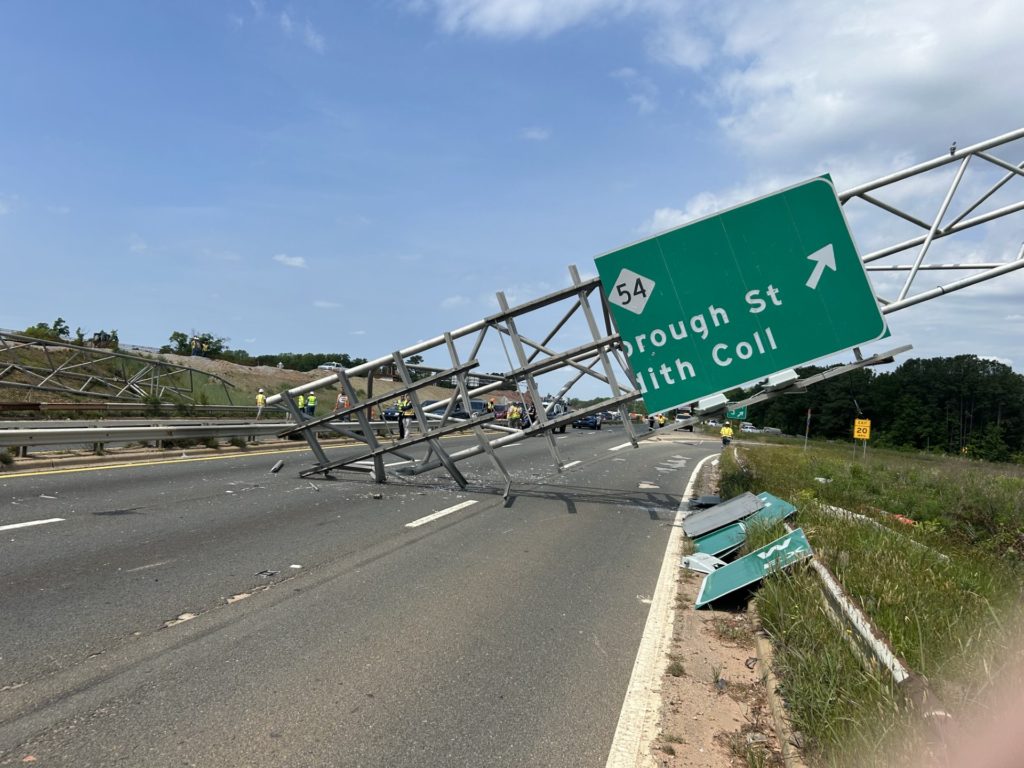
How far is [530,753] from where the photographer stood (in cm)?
343

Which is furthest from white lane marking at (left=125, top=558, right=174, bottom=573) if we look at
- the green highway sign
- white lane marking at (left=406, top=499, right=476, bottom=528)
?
the green highway sign

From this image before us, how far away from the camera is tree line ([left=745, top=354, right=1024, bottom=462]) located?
3883 inches

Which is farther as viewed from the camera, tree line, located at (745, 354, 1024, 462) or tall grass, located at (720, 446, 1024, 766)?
tree line, located at (745, 354, 1024, 462)

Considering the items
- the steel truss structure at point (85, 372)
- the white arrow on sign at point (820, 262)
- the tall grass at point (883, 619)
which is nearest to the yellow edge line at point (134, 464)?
the tall grass at point (883, 619)

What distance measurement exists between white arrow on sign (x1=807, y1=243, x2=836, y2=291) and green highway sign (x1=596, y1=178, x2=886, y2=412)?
0.01m

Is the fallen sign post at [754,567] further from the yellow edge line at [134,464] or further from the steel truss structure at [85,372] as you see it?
the steel truss structure at [85,372]

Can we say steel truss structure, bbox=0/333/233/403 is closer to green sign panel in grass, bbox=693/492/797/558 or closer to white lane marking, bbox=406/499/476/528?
white lane marking, bbox=406/499/476/528

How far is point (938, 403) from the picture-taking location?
10569 cm

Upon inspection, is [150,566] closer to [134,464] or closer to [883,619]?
[883,619]

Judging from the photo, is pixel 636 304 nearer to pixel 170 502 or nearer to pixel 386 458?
pixel 170 502

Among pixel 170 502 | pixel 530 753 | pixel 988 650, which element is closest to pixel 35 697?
pixel 530 753

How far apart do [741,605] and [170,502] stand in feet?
26.3

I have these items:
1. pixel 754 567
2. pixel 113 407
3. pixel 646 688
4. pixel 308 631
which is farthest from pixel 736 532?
pixel 113 407

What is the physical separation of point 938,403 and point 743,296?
116081 mm
